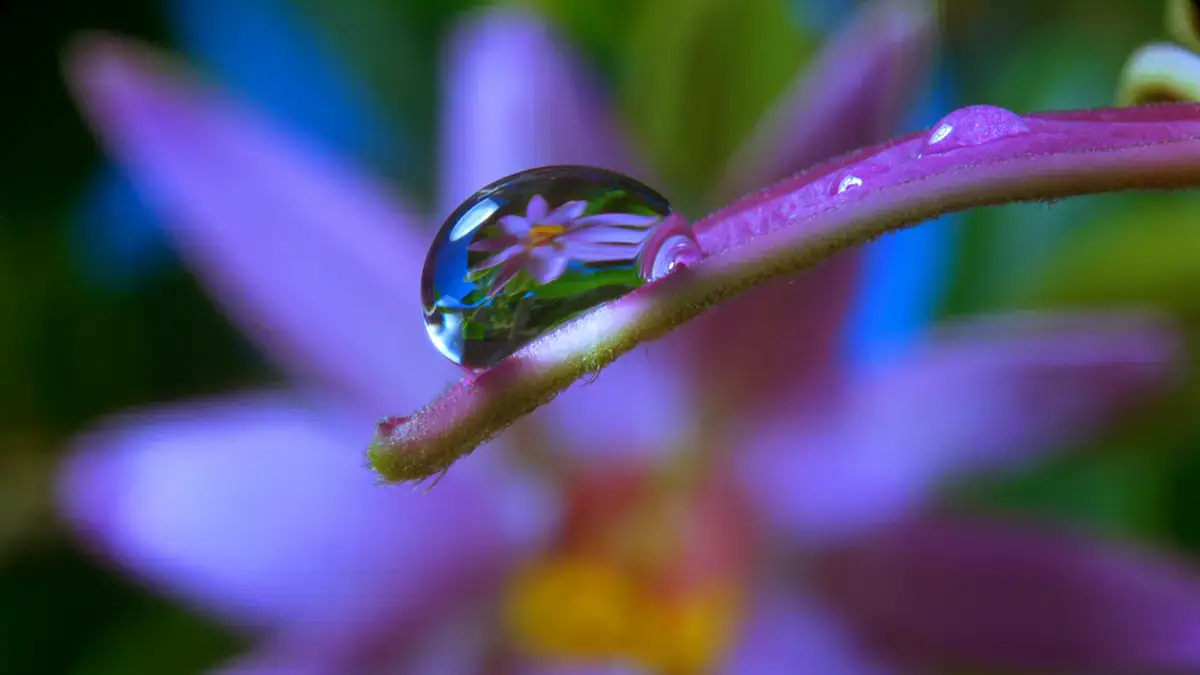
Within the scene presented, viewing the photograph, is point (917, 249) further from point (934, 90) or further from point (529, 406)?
point (529, 406)

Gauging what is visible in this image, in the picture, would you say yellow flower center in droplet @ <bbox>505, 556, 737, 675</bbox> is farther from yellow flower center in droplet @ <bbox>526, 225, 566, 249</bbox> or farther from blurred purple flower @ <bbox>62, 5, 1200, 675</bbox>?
yellow flower center in droplet @ <bbox>526, 225, 566, 249</bbox>

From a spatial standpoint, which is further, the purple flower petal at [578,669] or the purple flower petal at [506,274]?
the purple flower petal at [578,669]

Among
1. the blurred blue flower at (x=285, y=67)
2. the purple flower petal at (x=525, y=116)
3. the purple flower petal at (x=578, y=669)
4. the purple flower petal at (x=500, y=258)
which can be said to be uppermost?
the blurred blue flower at (x=285, y=67)

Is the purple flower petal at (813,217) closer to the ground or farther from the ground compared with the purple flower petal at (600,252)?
closer to the ground

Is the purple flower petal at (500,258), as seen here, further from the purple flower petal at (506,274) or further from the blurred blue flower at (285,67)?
the blurred blue flower at (285,67)

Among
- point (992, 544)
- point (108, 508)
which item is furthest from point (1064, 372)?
point (108, 508)

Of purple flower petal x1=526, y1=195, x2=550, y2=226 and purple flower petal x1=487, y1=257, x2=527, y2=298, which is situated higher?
purple flower petal x1=526, y1=195, x2=550, y2=226

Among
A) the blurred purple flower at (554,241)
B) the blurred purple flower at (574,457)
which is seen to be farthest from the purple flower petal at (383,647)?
Answer: the blurred purple flower at (554,241)

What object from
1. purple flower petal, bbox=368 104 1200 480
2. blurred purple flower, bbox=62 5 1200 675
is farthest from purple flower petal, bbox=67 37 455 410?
purple flower petal, bbox=368 104 1200 480
